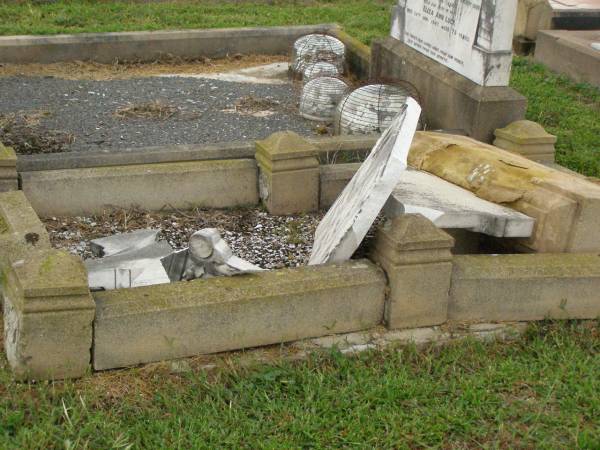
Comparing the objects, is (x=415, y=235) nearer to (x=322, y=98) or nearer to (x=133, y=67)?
(x=322, y=98)

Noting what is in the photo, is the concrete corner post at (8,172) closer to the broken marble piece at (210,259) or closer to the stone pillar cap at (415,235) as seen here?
the broken marble piece at (210,259)

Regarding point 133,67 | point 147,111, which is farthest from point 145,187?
point 133,67

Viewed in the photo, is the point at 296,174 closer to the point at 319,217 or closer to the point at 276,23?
the point at 319,217

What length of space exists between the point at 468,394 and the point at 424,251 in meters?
0.70

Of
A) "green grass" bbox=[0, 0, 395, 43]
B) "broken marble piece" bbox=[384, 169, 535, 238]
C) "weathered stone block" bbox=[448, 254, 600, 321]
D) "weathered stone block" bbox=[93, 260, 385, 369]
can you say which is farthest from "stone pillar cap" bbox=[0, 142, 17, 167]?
"green grass" bbox=[0, 0, 395, 43]

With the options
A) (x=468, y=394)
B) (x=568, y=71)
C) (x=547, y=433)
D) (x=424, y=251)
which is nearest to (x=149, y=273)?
(x=424, y=251)

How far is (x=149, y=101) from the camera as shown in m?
8.16

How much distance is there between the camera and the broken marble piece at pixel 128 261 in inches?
170

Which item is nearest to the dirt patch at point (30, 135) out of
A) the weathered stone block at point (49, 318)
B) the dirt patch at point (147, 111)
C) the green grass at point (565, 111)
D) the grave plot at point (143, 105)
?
the grave plot at point (143, 105)

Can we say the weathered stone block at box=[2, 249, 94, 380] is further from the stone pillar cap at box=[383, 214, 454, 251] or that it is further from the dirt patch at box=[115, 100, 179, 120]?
the dirt patch at box=[115, 100, 179, 120]

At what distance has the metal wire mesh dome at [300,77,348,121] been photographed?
7695mm

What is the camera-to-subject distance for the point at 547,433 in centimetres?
364

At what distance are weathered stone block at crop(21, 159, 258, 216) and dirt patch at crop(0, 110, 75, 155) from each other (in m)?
1.09

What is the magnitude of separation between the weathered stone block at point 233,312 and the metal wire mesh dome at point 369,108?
108 inches
